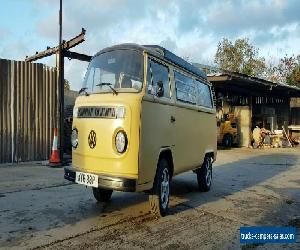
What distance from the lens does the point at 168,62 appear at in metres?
7.20

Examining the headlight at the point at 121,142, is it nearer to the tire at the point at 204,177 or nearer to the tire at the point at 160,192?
the tire at the point at 160,192

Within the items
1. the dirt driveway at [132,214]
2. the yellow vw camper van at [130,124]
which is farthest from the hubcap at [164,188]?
the dirt driveway at [132,214]

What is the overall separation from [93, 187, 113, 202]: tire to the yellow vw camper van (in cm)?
2

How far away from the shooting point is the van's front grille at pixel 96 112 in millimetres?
5996

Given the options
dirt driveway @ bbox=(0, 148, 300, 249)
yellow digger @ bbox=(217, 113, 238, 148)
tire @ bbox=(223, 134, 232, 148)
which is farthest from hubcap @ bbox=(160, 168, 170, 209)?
tire @ bbox=(223, 134, 232, 148)

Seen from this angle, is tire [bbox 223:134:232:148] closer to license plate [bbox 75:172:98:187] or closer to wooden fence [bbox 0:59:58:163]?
wooden fence [bbox 0:59:58:163]

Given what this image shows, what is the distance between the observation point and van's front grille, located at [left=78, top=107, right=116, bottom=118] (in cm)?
600

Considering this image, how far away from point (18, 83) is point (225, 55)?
38163 millimetres

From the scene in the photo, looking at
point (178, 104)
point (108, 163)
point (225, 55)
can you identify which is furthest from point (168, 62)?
point (225, 55)

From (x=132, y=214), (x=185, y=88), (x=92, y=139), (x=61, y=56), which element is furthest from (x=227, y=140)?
(x=92, y=139)

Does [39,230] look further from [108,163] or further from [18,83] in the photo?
[18,83]

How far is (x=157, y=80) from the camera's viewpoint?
260 inches

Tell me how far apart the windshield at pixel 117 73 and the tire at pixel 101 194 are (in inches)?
74.8

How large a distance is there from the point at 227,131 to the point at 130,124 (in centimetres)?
1972
